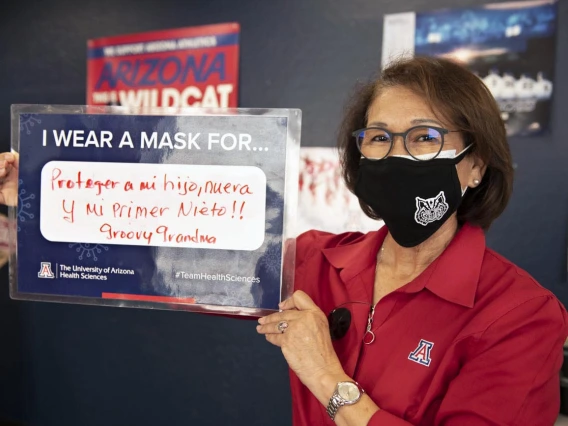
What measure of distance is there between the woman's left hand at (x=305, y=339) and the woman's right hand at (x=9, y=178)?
719mm

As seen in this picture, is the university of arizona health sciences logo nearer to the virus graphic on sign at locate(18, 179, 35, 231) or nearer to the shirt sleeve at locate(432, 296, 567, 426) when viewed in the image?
the virus graphic on sign at locate(18, 179, 35, 231)

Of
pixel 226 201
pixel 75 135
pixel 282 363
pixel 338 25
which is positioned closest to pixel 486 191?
pixel 226 201

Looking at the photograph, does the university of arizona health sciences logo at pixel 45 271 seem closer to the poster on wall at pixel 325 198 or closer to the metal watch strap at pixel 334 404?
the metal watch strap at pixel 334 404

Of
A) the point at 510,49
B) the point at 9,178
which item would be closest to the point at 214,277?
the point at 9,178

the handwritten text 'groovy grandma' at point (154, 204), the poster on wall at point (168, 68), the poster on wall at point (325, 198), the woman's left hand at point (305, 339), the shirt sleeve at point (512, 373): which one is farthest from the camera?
the poster on wall at point (168, 68)

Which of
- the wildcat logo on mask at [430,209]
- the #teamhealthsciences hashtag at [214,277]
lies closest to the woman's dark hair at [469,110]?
the wildcat logo on mask at [430,209]

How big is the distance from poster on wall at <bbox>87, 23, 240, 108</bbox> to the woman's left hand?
151 centimetres

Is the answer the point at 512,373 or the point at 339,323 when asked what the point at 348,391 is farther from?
the point at 512,373

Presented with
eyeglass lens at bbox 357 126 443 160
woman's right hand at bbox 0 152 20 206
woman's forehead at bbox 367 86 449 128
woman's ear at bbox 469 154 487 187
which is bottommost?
woman's right hand at bbox 0 152 20 206

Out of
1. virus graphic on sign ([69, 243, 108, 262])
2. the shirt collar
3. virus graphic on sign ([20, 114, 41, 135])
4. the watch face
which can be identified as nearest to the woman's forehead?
the shirt collar

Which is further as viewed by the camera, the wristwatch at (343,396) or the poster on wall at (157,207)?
the poster on wall at (157,207)

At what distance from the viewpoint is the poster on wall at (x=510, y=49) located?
187 cm

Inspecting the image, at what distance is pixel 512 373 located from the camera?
933 millimetres

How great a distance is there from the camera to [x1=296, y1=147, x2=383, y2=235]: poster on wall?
228cm
